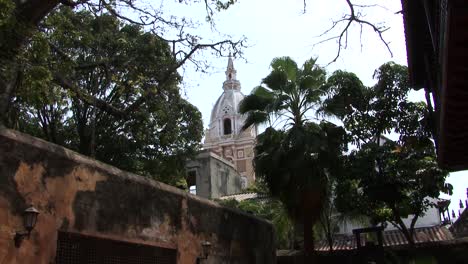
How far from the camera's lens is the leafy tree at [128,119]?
14.8m

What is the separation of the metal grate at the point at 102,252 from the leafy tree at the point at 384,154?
9.09 meters

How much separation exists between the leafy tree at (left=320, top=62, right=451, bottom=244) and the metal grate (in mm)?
9088

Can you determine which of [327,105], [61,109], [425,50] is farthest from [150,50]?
[425,50]

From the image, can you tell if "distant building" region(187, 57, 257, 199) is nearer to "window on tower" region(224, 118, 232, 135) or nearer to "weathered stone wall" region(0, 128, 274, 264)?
"window on tower" region(224, 118, 232, 135)

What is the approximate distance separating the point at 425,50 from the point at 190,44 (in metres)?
5.46

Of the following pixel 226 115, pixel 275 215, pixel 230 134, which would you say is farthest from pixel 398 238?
pixel 226 115

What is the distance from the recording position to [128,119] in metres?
16.5

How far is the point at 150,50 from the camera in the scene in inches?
672

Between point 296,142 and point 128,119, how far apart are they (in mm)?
5357

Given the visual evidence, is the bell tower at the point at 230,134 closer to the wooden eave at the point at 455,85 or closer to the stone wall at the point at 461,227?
the stone wall at the point at 461,227

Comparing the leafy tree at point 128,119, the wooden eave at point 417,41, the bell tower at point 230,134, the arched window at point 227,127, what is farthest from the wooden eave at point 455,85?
the arched window at point 227,127

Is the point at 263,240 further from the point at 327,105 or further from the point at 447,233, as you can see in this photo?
the point at 447,233

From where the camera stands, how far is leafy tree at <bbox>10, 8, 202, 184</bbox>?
48.5ft

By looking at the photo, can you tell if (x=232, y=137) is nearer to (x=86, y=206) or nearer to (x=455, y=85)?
(x=86, y=206)
